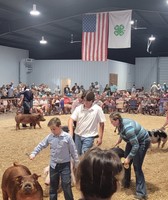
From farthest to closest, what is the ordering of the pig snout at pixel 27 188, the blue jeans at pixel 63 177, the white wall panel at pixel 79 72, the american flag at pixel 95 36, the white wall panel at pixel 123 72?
the white wall panel at pixel 123 72 → the white wall panel at pixel 79 72 → the american flag at pixel 95 36 → the blue jeans at pixel 63 177 → the pig snout at pixel 27 188

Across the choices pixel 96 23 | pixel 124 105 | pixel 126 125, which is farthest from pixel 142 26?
pixel 126 125

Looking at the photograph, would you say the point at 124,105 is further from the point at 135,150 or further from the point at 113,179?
the point at 113,179

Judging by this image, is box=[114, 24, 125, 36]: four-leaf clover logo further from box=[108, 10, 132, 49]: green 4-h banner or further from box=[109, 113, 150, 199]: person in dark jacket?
box=[109, 113, 150, 199]: person in dark jacket

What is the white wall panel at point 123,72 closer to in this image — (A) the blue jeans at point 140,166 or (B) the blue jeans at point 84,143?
(B) the blue jeans at point 84,143

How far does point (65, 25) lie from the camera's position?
69.2 ft

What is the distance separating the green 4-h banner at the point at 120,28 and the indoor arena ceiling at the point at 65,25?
0.98 ft

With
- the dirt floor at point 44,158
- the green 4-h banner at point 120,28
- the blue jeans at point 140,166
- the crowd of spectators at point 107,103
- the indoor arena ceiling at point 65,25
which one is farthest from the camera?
the crowd of spectators at point 107,103

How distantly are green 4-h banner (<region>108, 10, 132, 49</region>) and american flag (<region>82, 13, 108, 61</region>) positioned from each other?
260 mm

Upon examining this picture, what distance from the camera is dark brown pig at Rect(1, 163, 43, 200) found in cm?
337

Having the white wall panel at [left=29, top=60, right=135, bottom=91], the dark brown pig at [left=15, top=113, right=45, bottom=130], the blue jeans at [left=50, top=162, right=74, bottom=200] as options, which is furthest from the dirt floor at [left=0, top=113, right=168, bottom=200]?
the white wall panel at [left=29, top=60, right=135, bottom=91]

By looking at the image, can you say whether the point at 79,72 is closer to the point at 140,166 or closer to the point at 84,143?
the point at 84,143

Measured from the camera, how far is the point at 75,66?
1043 inches

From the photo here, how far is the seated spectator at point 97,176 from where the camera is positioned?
4.55ft

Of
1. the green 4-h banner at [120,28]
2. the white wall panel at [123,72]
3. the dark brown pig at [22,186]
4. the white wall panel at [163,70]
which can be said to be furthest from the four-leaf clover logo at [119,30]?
the white wall panel at [163,70]
